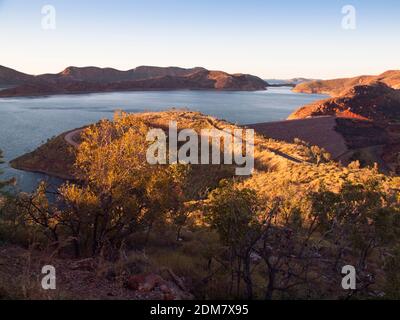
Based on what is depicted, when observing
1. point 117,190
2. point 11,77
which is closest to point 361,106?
point 117,190

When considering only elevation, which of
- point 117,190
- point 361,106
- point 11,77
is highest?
point 11,77

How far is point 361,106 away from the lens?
307 ft

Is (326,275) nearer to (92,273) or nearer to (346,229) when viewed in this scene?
(346,229)

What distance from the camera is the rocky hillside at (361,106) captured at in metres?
86.6

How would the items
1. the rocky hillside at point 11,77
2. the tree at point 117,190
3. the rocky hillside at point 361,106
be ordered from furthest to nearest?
the rocky hillside at point 11,77
the rocky hillside at point 361,106
the tree at point 117,190

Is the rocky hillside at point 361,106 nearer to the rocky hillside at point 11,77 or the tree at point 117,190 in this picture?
the tree at point 117,190

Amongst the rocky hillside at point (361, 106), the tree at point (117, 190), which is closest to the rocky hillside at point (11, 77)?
the rocky hillside at point (361, 106)

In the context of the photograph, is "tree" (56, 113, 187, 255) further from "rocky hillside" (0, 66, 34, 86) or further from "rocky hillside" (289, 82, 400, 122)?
"rocky hillside" (0, 66, 34, 86)

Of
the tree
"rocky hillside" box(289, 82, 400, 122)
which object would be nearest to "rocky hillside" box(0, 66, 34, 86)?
"rocky hillside" box(289, 82, 400, 122)

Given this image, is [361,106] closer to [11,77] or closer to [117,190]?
[117,190]

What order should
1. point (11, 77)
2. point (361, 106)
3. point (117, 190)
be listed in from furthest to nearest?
1. point (11, 77)
2. point (361, 106)
3. point (117, 190)

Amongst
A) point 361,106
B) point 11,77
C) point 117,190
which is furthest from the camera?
point 11,77

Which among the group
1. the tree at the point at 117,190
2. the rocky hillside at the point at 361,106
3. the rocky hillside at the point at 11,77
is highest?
the rocky hillside at the point at 11,77

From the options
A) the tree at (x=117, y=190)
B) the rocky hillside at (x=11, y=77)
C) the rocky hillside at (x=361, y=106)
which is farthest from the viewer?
the rocky hillside at (x=11, y=77)
